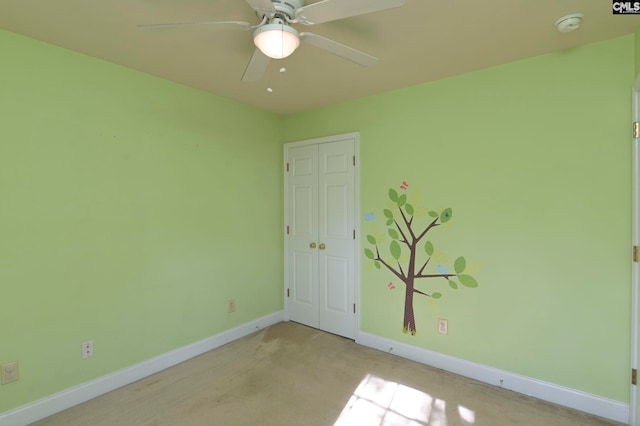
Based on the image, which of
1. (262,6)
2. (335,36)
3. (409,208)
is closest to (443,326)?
(409,208)

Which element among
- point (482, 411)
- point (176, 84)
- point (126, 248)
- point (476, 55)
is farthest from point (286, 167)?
point (482, 411)

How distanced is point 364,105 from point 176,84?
1.79 meters

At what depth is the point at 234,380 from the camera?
252 centimetres

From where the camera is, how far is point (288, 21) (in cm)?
148

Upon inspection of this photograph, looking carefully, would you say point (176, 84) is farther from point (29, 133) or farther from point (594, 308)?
point (594, 308)

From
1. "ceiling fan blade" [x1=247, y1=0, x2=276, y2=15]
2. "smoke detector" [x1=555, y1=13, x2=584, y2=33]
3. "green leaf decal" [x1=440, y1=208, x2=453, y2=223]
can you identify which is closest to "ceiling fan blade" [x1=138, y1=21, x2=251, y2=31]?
"ceiling fan blade" [x1=247, y1=0, x2=276, y2=15]

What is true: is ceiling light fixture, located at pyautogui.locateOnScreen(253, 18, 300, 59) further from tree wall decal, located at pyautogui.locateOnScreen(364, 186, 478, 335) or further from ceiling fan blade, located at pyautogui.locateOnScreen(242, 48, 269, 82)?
tree wall decal, located at pyautogui.locateOnScreen(364, 186, 478, 335)

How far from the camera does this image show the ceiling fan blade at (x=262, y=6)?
4.16 ft

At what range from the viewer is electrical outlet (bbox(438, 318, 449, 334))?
105 inches

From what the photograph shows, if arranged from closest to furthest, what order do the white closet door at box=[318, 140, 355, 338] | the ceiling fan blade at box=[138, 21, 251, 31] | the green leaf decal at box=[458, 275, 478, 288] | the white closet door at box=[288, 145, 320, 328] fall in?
the ceiling fan blade at box=[138, 21, 251, 31], the green leaf decal at box=[458, 275, 478, 288], the white closet door at box=[318, 140, 355, 338], the white closet door at box=[288, 145, 320, 328]

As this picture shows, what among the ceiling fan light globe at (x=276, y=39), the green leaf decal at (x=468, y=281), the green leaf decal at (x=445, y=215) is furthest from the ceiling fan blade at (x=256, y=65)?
the green leaf decal at (x=468, y=281)

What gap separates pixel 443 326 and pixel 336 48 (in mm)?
2365

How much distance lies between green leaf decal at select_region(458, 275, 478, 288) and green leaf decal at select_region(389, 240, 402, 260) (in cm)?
57

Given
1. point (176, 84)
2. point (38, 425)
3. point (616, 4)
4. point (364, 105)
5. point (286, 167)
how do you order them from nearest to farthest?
point (616, 4) < point (38, 425) < point (176, 84) < point (364, 105) < point (286, 167)
